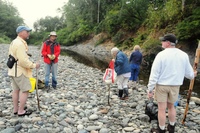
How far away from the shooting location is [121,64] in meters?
6.80

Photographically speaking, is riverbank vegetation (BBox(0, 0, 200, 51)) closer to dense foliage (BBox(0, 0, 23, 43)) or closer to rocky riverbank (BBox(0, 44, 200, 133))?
dense foliage (BBox(0, 0, 23, 43))

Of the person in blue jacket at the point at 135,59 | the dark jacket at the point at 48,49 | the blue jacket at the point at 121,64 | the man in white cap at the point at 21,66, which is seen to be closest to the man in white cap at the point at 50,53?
the dark jacket at the point at 48,49

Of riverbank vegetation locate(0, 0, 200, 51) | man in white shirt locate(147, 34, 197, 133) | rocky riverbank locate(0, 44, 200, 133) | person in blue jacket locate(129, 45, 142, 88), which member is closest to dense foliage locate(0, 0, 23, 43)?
riverbank vegetation locate(0, 0, 200, 51)

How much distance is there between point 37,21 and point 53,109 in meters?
91.1

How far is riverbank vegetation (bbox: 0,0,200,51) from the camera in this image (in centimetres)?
2027

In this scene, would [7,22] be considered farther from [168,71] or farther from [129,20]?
[168,71]

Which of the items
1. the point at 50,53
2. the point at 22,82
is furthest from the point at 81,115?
the point at 50,53

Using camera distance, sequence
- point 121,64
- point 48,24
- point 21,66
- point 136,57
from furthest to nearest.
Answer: point 48,24, point 136,57, point 121,64, point 21,66

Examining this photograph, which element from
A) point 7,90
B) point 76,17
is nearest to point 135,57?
point 7,90

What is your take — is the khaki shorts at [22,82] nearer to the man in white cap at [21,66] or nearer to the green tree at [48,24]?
Answer: the man in white cap at [21,66]

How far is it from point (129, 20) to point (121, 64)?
29045mm

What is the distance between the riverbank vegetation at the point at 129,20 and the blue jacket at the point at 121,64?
13499mm

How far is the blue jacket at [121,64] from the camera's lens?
22.1ft

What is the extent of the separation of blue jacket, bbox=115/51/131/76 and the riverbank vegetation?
1350 centimetres
